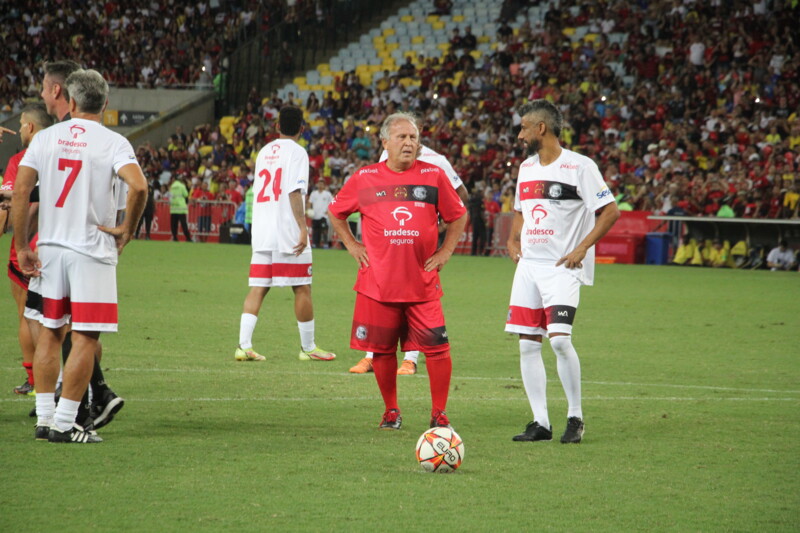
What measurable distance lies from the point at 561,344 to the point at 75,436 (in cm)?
298

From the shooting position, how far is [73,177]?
6.52 meters

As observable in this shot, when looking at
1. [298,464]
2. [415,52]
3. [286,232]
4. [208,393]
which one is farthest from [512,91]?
[298,464]

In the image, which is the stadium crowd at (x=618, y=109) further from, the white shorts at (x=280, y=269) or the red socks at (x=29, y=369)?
the red socks at (x=29, y=369)

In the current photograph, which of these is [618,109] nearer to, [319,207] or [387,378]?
[319,207]

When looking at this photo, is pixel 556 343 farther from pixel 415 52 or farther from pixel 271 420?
pixel 415 52

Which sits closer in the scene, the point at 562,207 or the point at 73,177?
the point at 73,177

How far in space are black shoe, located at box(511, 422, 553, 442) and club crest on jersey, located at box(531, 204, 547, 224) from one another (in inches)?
51.5

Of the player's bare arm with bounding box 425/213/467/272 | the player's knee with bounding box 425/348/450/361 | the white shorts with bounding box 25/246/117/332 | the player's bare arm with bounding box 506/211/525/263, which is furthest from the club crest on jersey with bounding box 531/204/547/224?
the white shorts with bounding box 25/246/117/332

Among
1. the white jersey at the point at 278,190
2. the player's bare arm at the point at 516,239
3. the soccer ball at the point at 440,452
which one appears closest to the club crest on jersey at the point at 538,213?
the player's bare arm at the point at 516,239

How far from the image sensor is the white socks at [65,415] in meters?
6.51

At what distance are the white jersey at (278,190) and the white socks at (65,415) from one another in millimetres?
4522

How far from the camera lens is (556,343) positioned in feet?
23.1

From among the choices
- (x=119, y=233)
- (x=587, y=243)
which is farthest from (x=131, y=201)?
(x=587, y=243)

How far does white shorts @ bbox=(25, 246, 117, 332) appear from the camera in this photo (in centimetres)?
646
